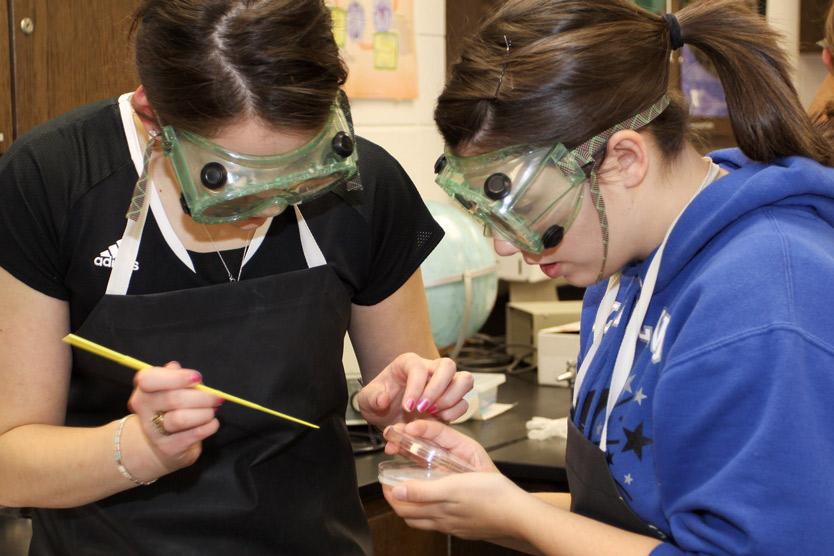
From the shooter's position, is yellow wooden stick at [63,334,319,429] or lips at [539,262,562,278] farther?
lips at [539,262,562,278]

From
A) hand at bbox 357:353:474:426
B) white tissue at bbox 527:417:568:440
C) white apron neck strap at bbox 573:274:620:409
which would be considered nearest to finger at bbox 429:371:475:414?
hand at bbox 357:353:474:426

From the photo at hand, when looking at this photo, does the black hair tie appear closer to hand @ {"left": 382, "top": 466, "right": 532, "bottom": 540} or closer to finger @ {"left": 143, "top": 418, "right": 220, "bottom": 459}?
hand @ {"left": 382, "top": 466, "right": 532, "bottom": 540}

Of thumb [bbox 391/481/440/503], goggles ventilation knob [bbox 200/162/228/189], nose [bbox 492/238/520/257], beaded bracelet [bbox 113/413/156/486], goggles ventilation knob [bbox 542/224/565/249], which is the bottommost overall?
thumb [bbox 391/481/440/503]

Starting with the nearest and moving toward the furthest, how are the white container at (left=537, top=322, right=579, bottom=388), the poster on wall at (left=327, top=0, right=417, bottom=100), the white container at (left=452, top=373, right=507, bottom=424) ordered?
the white container at (left=452, top=373, right=507, bottom=424), the white container at (left=537, top=322, right=579, bottom=388), the poster on wall at (left=327, top=0, right=417, bottom=100)

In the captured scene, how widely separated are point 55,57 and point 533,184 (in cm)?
112

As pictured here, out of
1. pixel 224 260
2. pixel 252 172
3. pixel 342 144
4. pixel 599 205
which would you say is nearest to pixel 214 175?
pixel 252 172

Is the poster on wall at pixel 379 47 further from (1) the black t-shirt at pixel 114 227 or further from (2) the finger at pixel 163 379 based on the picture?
(2) the finger at pixel 163 379

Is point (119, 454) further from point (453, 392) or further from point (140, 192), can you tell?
point (453, 392)

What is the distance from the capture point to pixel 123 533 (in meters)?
1.53

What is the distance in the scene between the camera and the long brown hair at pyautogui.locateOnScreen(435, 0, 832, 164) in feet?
4.28

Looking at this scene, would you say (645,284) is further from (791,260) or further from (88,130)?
(88,130)

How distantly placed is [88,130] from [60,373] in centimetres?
37

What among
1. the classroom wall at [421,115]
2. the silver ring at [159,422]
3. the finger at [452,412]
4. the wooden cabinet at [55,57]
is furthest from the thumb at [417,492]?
the classroom wall at [421,115]

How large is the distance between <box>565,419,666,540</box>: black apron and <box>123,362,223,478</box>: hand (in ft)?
1.66
